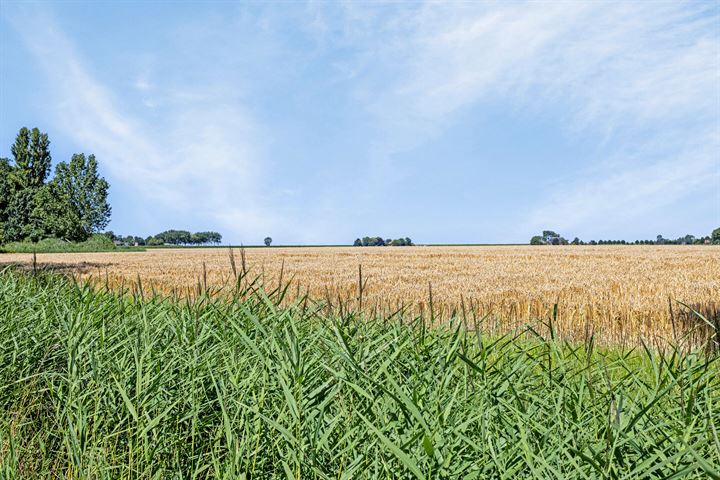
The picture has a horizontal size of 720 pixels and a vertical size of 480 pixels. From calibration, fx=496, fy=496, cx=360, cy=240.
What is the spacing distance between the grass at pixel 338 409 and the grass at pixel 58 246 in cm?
5769

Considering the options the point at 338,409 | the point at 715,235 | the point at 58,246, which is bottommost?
the point at 338,409

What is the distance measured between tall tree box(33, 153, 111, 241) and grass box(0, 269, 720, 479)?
64.4 meters

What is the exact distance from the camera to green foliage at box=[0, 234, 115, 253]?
52.8m

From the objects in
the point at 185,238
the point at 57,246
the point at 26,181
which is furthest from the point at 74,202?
the point at 185,238

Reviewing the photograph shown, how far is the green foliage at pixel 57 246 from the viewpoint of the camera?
52844mm

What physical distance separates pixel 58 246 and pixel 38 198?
308 inches

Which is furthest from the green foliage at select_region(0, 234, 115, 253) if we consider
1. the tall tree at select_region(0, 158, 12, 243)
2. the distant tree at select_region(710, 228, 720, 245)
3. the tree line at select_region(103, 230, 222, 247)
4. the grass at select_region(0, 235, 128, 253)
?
the distant tree at select_region(710, 228, 720, 245)

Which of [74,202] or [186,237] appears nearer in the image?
[74,202]

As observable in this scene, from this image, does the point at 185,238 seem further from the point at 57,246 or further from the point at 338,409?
the point at 338,409

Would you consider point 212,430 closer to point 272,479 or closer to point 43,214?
point 272,479

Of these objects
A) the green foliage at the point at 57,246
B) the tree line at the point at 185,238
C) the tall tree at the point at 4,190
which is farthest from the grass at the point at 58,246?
the tree line at the point at 185,238

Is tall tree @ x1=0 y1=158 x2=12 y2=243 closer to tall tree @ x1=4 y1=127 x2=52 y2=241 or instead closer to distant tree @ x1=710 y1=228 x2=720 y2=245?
tall tree @ x1=4 y1=127 x2=52 y2=241

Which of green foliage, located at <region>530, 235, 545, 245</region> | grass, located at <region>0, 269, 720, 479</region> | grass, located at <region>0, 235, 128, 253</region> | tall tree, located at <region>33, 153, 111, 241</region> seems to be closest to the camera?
grass, located at <region>0, 269, 720, 479</region>

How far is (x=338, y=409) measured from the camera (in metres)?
2.05
